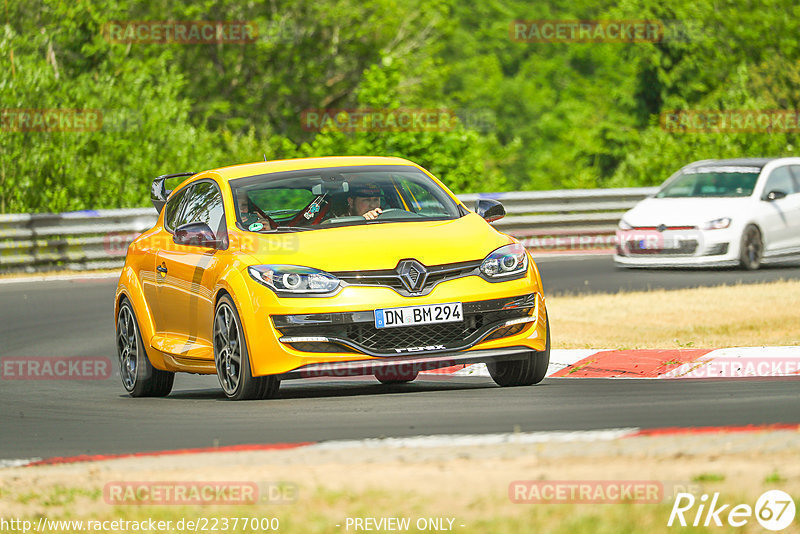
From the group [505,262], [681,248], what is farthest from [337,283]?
[681,248]

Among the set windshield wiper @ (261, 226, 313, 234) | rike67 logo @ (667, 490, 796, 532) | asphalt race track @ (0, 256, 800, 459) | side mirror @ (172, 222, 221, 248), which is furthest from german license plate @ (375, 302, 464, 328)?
rike67 logo @ (667, 490, 796, 532)

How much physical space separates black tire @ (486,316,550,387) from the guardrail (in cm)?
1266

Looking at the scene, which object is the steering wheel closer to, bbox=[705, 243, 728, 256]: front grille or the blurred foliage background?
bbox=[705, 243, 728, 256]: front grille

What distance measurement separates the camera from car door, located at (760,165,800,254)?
63.8 feet

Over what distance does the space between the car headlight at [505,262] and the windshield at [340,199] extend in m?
0.71

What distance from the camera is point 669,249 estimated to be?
19172mm

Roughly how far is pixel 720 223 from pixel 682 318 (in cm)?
540

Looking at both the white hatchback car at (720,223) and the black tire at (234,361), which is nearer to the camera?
the black tire at (234,361)

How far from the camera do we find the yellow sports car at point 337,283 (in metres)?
8.59

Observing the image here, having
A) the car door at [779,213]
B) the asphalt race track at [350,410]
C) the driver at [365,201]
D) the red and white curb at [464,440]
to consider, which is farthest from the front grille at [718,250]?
the red and white curb at [464,440]

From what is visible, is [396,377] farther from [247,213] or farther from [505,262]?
[505,262]

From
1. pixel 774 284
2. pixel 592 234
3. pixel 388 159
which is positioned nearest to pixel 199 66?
pixel 592 234

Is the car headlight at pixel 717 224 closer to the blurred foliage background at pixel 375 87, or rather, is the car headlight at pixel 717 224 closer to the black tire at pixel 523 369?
the blurred foliage background at pixel 375 87

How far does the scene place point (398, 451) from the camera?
6.32 meters
